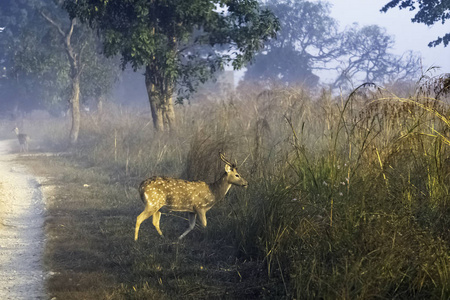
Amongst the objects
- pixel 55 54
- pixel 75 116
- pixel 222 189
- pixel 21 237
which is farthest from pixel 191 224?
pixel 55 54

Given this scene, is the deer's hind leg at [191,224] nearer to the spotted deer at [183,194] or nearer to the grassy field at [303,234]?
the spotted deer at [183,194]

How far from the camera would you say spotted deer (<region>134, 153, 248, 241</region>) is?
325 inches

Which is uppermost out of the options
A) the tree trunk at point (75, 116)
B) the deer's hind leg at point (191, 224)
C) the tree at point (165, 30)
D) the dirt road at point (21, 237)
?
the tree at point (165, 30)

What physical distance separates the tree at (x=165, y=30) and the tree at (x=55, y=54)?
9349 mm

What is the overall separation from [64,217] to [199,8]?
8.20 metres

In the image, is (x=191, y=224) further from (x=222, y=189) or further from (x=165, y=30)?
(x=165, y=30)

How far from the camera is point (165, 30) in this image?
17.7m

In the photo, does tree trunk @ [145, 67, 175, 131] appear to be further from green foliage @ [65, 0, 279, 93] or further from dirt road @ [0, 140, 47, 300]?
dirt road @ [0, 140, 47, 300]

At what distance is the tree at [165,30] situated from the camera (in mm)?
16141

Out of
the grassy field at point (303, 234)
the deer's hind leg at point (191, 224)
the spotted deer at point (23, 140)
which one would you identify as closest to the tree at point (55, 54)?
the spotted deer at point (23, 140)

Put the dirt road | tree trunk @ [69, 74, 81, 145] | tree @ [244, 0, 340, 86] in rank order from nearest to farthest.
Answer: the dirt road
tree trunk @ [69, 74, 81, 145]
tree @ [244, 0, 340, 86]

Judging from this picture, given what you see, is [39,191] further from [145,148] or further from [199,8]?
[199,8]

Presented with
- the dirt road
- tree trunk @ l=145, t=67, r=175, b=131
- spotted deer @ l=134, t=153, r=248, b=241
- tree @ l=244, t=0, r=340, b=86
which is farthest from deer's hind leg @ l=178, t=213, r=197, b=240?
tree @ l=244, t=0, r=340, b=86

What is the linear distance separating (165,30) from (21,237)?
10123mm
